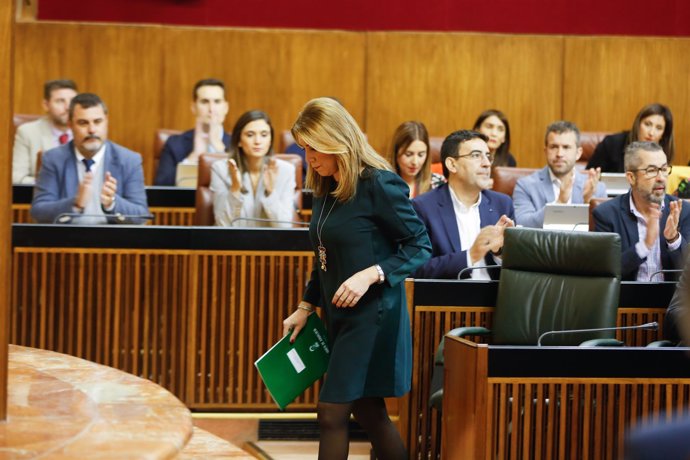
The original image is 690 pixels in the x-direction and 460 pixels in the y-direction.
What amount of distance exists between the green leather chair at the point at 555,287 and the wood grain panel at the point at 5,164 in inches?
72.9

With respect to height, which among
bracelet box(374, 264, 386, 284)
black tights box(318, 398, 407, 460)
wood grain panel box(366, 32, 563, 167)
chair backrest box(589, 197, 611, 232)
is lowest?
black tights box(318, 398, 407, 460)

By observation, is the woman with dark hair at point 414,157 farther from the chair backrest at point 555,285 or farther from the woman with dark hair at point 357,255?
the woman with dark hair at point 357,255

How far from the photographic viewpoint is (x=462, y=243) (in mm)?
4246

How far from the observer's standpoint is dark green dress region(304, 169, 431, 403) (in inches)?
117

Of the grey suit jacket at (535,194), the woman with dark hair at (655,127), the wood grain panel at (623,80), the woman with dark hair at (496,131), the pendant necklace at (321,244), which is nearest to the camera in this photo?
the pendant necklace at (321,244)

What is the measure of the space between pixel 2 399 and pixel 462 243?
2301 mm

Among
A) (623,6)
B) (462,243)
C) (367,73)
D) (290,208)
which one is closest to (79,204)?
(290,208)

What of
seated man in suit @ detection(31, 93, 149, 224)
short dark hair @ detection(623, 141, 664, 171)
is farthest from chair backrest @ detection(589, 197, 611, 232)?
seated man in suit @ detection(31, 93, 149, 224)

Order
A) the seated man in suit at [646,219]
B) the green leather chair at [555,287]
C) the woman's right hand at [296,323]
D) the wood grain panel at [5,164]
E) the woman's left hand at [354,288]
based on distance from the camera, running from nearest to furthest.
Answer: the wood grain panel at [5,164]
the woman's left hand at [354,288]
the woman's right hand at [296,323]
the green leather chair at [555,287]
the seated man in suit at [646,219]

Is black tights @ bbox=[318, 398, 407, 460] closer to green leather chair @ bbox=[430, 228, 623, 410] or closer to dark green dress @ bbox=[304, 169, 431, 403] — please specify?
dark green dress @ bbox=[304, 169, 431, 403]

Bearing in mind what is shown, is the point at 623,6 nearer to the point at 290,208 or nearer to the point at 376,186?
the point at 290,208

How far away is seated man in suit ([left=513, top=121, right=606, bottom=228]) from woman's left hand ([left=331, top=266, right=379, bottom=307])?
7.24 ft

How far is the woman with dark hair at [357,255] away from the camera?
2.96 metres

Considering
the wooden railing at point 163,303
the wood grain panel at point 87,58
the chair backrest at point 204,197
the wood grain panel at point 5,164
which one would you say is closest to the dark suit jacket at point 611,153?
the chair backrest at point 204,197
